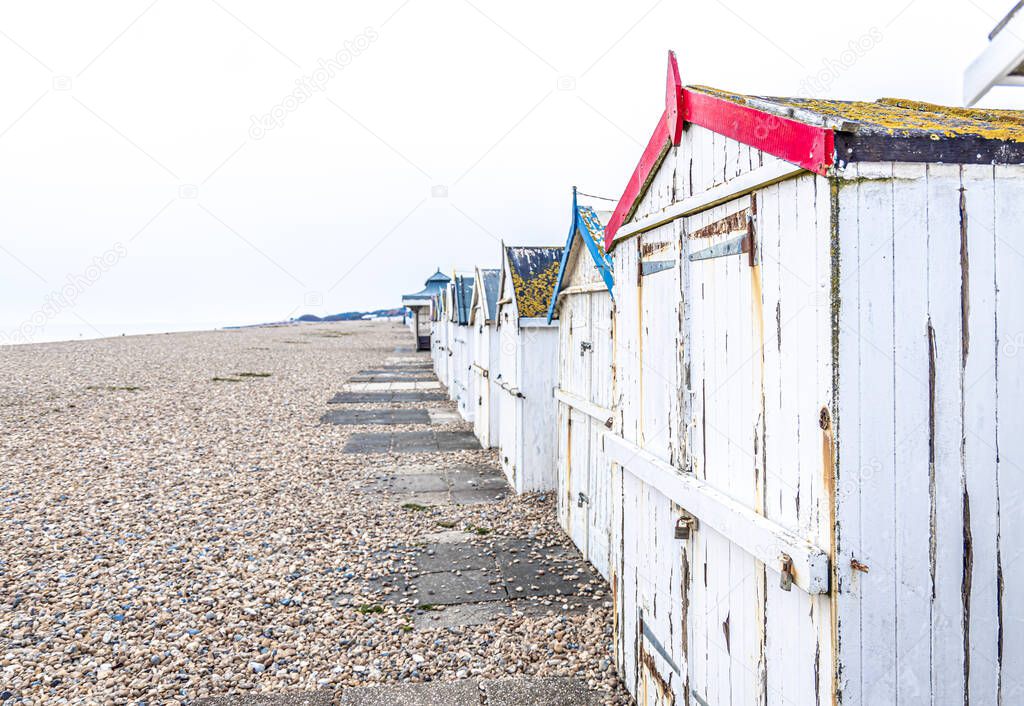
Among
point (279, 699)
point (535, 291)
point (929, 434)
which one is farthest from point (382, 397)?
point (929, 434)

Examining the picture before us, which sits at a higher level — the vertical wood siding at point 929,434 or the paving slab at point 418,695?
the vertical wood siding at point 929,434

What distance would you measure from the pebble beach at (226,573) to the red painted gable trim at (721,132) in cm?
348

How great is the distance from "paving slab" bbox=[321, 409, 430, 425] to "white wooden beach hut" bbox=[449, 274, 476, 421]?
1039mm

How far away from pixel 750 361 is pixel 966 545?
1.03 metres

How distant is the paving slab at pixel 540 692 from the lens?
14.3 feet

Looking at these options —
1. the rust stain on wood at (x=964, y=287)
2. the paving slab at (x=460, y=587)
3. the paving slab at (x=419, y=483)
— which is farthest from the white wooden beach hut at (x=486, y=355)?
the rust stain on wood at (x=964, y=287)

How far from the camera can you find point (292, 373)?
25562 mm

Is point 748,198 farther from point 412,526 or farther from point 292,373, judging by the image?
point 292,373

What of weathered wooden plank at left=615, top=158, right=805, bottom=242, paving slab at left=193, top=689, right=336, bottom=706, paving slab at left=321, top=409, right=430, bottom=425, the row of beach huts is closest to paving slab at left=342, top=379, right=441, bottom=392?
paving slab at left=321, top=409, right=430, bottom=425

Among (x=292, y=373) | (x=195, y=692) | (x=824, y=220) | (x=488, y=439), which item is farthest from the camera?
(x=292, y=373)

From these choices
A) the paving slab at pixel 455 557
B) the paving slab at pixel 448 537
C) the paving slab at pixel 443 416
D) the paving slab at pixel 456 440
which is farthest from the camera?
the paving slab at pixel 443 416

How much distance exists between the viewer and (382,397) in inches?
750

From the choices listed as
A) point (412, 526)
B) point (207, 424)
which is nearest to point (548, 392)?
point (412, 526)

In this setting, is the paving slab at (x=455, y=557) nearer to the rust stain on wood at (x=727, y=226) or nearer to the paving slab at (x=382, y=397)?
the rust stain on wood at (x=727, y=226)
